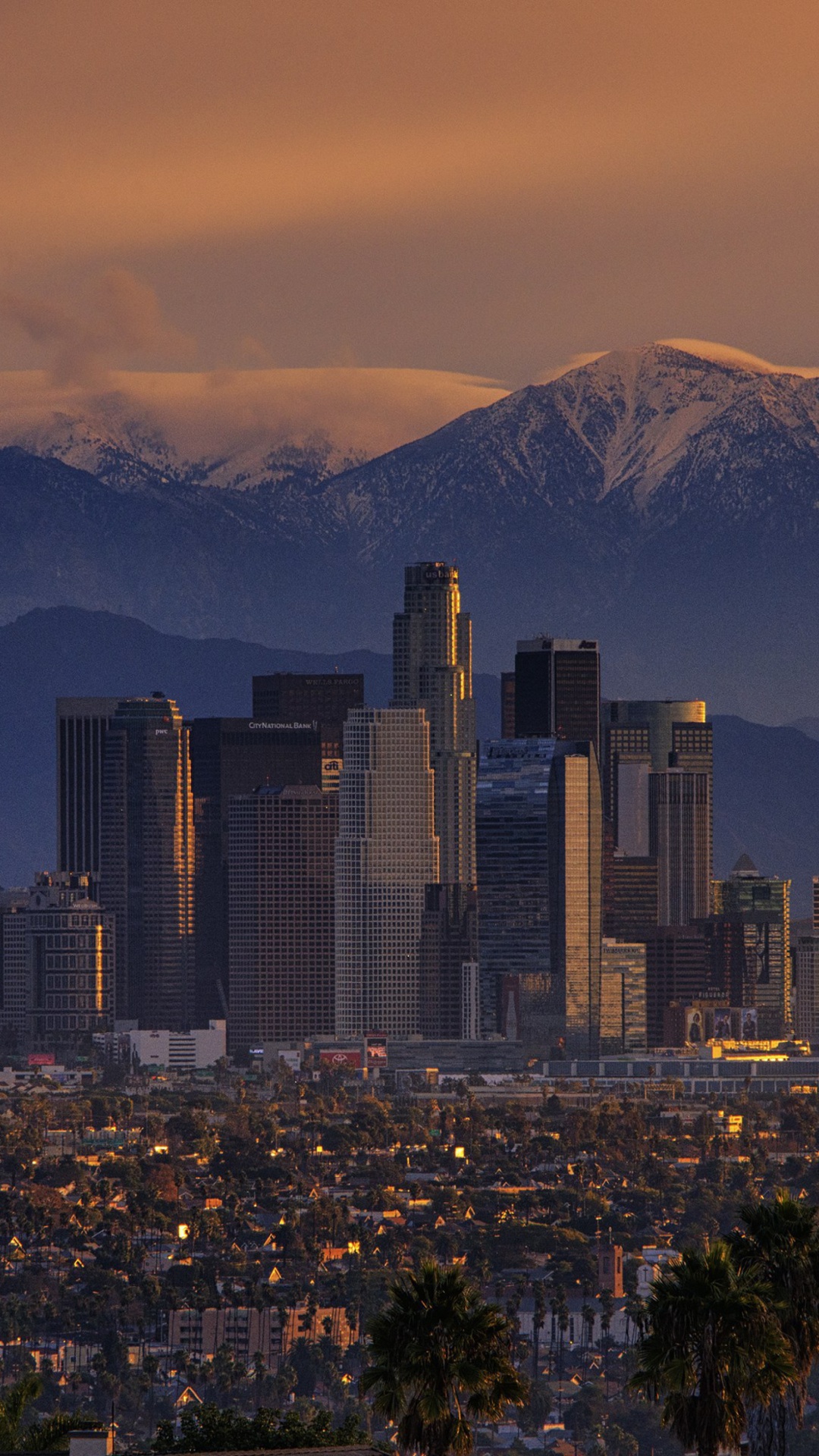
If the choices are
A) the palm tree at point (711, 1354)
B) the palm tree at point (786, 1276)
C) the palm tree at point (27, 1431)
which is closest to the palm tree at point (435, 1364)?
the palm tree at point (711, 1354)

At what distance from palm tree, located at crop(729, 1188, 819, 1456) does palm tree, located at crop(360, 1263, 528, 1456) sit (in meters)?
7.33

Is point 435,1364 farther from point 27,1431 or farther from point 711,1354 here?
point 27,1431

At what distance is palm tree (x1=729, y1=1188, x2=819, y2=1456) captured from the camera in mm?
96438

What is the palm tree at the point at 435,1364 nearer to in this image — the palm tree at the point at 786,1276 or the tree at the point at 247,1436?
the tree at the point at 247,1436

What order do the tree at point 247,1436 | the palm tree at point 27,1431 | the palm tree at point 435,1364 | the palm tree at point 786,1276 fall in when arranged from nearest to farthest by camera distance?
the palm tree at point 435,1364
the palm tree at point 786,1276
the tree at point 247,1436
the palm tree at point 27,1431

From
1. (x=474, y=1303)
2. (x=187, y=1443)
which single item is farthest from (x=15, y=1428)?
(x=474, y=1303)

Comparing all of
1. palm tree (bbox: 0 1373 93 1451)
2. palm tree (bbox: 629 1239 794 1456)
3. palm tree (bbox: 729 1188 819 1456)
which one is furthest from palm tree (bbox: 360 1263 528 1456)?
palm tree (bbox: 0 1373 93 1451)

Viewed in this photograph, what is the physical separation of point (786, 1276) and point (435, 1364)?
423 inches

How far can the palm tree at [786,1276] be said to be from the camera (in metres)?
96.4

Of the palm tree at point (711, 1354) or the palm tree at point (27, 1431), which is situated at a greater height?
the palm tree at point (711, 1354)

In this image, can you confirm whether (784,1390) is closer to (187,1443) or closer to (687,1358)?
(687,1358)

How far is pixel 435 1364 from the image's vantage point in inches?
3644

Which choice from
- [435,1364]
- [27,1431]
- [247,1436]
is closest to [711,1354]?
[435,1364]

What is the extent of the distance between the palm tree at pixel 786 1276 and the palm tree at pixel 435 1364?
7.33 m
